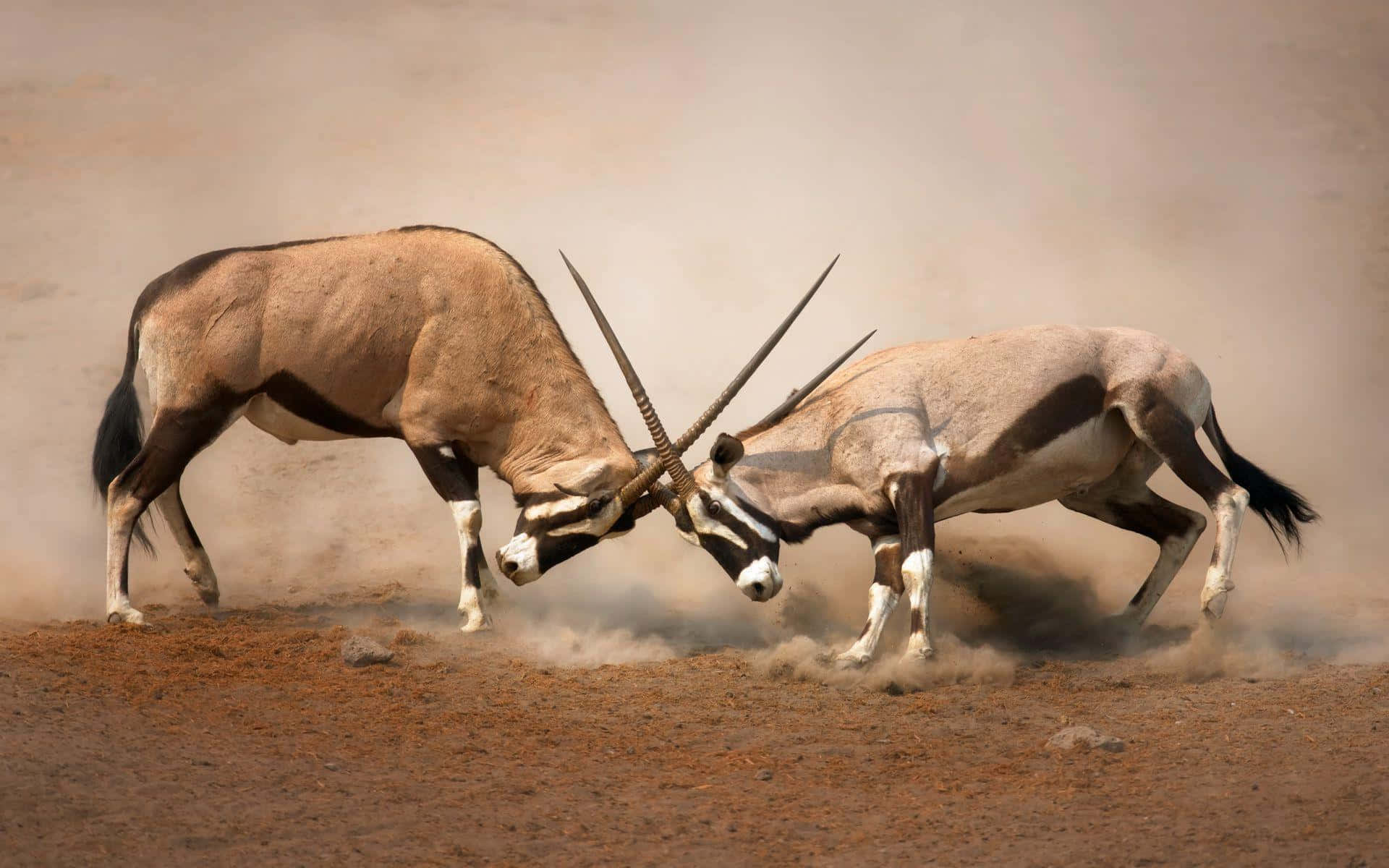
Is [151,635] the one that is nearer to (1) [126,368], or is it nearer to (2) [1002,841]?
(1) [126,368]

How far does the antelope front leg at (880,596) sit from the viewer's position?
8.19 metres

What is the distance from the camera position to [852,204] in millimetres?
18031

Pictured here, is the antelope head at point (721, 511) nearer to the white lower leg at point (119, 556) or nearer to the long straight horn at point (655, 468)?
the long straight horn at point (655, 468)

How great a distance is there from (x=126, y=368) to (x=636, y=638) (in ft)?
11.8

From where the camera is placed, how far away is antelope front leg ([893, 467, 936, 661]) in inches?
324

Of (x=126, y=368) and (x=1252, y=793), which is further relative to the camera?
(x=126, y=368)

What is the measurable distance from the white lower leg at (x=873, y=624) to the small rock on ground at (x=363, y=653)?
2352 millimetres

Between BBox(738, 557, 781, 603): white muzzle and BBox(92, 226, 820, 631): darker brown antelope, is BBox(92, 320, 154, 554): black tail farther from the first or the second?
BBox(738, 557, 781, 603): white muzzle

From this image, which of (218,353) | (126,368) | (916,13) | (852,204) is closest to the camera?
(218,353)

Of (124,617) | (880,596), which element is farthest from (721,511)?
(124,617)

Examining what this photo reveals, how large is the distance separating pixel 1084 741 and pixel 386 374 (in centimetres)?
463

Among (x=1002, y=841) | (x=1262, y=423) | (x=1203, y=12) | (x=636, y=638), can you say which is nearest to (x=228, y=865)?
(x=1002, y=841)

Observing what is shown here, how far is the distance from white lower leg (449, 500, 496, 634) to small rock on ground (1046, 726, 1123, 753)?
3.69m

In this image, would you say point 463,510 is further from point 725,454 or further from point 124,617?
point 124,617
